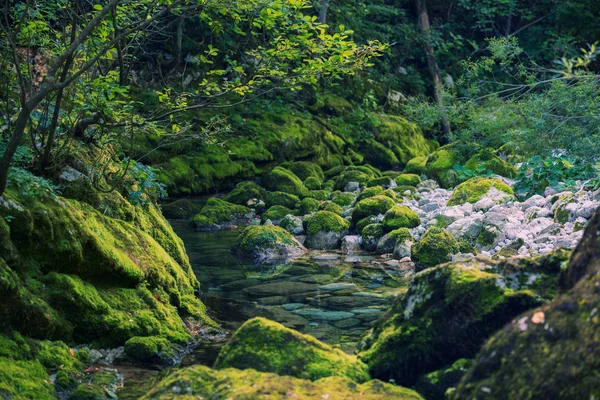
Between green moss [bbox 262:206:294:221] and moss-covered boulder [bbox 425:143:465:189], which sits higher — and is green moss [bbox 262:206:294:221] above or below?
below

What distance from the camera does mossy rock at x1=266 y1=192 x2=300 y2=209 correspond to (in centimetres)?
1614

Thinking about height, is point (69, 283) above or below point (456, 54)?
below

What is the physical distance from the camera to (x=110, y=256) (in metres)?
6.20

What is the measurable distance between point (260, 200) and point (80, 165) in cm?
969

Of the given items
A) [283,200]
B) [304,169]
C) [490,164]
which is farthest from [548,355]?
[304,169]

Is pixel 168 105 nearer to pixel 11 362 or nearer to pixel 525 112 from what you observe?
pixel 11 362

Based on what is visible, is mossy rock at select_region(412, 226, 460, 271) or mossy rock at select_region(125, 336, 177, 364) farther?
mossy rock at select_region(412, 226, 460, 271)

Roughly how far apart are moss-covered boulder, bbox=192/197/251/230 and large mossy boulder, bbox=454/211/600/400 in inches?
458

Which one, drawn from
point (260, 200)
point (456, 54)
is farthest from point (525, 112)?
point (456, 54)

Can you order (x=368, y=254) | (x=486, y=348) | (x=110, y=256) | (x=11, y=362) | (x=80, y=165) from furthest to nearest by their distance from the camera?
(x=368, y=254), (x=80, y=165), (x=110, y=256), (x=11, y=362), (x=486, y=348)

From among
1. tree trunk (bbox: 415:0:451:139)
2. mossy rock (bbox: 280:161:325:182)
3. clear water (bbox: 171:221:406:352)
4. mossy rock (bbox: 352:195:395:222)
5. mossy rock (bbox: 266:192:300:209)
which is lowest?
clear water (bbox: 171:221:406:352)

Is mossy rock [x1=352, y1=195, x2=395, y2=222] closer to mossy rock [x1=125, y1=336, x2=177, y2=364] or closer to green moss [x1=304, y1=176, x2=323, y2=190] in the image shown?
green moss [x1=304, y1=176, x2=323, y2=190]

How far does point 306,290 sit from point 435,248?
2.42m

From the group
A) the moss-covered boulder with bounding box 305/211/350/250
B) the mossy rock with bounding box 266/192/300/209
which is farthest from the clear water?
the mossy rock with bounding box 266/192/300/209
